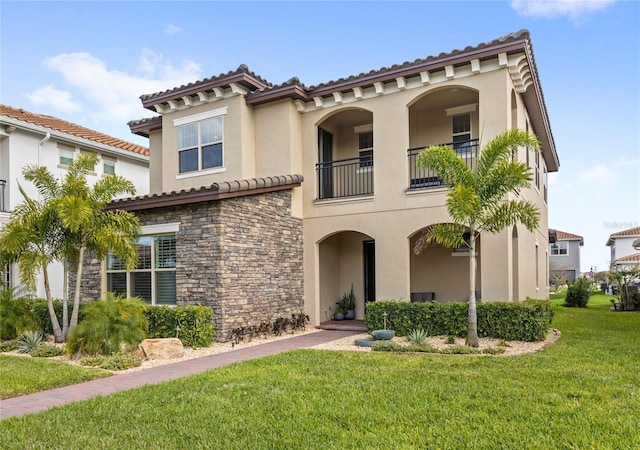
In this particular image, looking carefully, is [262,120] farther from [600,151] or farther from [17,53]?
[600,151]

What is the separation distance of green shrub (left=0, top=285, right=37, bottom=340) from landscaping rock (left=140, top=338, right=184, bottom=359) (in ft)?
15.1

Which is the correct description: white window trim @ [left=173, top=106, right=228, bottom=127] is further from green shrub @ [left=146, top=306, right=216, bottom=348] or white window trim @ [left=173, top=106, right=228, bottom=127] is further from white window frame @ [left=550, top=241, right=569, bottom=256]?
white window frame @ [left=550, top=241, right=569, bottom=256]

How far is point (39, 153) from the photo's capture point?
18203mm

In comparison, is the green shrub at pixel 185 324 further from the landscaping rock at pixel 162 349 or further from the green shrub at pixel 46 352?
the green shrub at pixel 46 352

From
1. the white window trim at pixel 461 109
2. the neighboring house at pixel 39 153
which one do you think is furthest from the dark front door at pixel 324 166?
the neighboring house at pixel 39 153

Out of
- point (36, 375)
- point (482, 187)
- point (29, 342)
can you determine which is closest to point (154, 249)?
point (29, 342)

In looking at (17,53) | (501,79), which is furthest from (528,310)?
(17,53)

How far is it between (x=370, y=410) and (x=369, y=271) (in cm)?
1049

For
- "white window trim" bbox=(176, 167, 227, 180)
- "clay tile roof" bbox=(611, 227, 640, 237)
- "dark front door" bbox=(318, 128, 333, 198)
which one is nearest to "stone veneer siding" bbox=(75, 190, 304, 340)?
"dark front door" bbox=(318, 128, 333, 198)

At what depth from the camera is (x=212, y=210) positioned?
11719 mm

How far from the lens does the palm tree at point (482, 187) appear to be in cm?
978

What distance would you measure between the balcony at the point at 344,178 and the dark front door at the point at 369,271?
1916 millimetres

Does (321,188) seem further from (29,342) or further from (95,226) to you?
(29,342)

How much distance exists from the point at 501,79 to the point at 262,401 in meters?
10.00
